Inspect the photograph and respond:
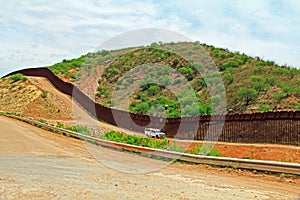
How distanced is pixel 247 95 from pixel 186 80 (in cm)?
2905

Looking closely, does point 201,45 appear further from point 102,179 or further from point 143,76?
point 102,179

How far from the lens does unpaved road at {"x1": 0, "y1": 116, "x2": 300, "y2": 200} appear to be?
9.30m

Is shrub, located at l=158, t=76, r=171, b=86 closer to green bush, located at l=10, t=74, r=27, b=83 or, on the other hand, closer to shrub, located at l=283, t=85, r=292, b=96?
green bush, located at l=10, t=74, r=27, b=83

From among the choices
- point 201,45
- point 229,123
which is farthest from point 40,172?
point 201,45

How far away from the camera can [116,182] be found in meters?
10.9

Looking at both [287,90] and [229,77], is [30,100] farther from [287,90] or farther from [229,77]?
[287,90]

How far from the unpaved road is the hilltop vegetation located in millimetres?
43400

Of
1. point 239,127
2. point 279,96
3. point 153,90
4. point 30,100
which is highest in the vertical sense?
point 153,90

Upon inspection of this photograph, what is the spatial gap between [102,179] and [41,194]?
2.41 meters

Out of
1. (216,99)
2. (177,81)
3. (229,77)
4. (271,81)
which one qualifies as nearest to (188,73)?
(177,81)

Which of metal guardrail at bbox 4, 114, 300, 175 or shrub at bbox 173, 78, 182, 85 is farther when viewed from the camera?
shrub at bbox 173, 78, 182, 85

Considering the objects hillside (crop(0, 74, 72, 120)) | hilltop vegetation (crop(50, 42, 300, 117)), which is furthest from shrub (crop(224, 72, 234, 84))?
hillside (crop(0, 74, 72, 120))

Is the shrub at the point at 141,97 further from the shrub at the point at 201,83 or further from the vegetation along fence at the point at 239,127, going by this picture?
the vegetation along fence at the point at 239,127

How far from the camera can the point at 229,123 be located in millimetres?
37625
